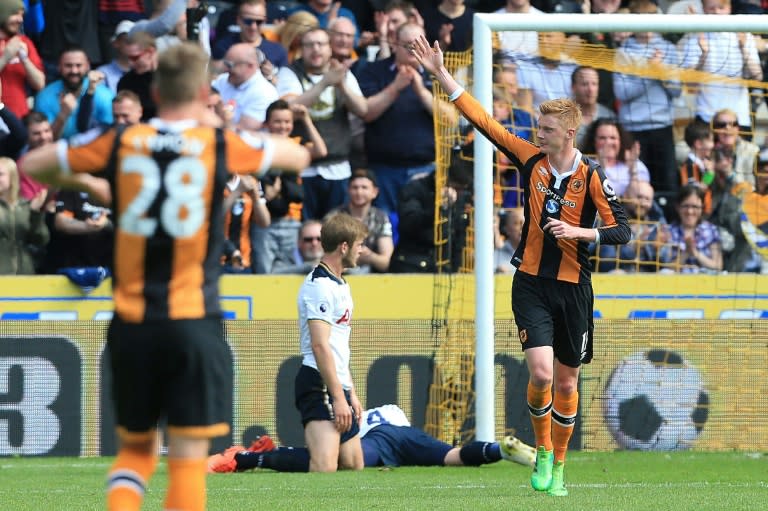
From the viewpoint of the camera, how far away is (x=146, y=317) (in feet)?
15.1

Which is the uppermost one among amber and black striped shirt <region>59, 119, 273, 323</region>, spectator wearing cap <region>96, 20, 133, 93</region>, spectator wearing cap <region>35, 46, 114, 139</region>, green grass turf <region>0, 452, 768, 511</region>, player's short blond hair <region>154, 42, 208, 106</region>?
spectator wearing cap <region>96, 20, 133, 93</region>

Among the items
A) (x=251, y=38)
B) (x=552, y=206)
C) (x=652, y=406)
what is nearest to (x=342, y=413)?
(x=552, y=206)

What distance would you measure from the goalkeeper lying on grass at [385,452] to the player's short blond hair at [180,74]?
539 centimetres

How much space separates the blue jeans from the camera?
42.0 ft

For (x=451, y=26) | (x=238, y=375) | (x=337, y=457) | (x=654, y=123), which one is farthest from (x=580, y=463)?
(x=451, y=26)

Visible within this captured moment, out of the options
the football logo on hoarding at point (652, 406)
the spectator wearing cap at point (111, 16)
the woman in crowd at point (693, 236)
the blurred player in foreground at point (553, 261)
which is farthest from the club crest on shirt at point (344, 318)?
the spectator wearing cap at point (111, 16)

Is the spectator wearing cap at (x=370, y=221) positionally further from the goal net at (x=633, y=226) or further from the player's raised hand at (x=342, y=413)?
the player's raised hand at (x=342, y=413)

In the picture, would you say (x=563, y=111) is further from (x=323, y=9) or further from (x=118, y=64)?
(x=323, y=9)

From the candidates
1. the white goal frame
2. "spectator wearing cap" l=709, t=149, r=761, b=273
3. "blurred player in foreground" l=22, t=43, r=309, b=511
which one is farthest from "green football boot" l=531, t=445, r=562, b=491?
"spectator wearing cap" l=709, t=149, r=761, b=273

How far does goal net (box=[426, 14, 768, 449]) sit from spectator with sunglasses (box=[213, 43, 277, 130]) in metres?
1.95

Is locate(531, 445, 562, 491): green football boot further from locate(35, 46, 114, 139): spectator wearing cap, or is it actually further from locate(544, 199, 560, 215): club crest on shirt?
locate(35, 46, 114, 139): spectator wearing cap

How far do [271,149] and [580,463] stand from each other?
6.11 meters

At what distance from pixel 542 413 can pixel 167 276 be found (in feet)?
12.9

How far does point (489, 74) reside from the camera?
10219 millimetres
